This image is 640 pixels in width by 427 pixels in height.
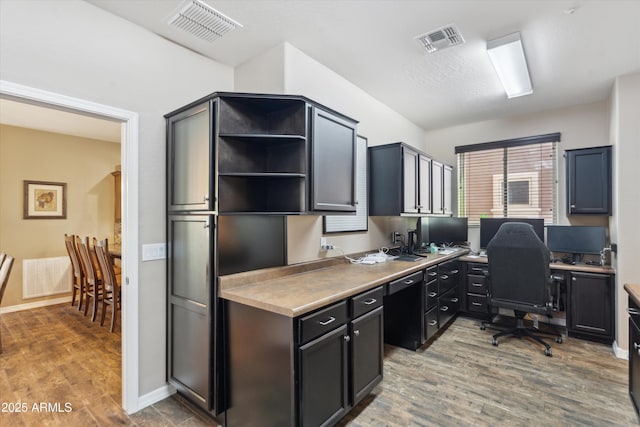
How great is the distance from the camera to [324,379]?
179 cm

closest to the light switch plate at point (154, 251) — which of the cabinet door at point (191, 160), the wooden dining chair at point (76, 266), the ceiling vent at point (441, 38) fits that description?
the cabinet door at point (191, 160)

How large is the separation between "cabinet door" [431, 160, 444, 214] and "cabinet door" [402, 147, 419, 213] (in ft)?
2.05

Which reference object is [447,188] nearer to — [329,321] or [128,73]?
[329,321]

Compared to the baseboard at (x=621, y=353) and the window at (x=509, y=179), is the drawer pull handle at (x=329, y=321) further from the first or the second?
the window at (x=509, y=179)

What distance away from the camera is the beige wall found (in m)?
4.59

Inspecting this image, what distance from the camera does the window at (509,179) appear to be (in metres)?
4.26

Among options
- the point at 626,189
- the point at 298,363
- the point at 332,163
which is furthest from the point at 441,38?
the point at 298,363

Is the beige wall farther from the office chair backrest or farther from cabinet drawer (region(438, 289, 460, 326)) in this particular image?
the office chair backrest

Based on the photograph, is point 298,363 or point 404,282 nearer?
point 298,363

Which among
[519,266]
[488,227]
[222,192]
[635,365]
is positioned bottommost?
[635,365]

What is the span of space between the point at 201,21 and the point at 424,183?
118 inches

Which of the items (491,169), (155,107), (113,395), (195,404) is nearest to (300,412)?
(195,404)

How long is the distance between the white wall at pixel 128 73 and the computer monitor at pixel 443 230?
3.45 meters

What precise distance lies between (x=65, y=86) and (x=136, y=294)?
1.47 meters
